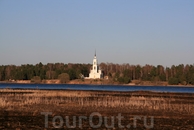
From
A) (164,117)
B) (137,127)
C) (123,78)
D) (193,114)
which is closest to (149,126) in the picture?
(137,127)

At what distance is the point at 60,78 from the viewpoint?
19300 centimetres

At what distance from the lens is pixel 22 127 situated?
26.3m

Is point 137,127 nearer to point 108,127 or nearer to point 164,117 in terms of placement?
point 108,127

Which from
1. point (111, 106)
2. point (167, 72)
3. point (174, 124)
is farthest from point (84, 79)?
point (174, 124)

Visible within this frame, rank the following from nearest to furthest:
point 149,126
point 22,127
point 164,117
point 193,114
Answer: point 22,127 < point 149,126 < point 164,117 < point 193,114

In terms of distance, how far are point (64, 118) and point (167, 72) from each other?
168292 millimetres

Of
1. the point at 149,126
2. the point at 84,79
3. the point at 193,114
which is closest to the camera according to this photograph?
the point at 149,126

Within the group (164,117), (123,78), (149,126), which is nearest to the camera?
(149,126)

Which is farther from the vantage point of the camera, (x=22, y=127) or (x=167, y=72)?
(x=167, y=72)

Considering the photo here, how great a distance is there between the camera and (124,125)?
94.0 feet

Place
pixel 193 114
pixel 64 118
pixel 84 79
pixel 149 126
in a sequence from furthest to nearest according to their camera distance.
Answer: pixel 84 79 → pixel 193 114 → pixel 64 118 → pixel 149 126

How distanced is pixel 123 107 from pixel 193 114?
7.68 metres

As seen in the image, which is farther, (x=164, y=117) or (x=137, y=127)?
(x=164, y=117)

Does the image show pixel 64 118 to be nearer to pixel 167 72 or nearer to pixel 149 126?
pixel 149 126
